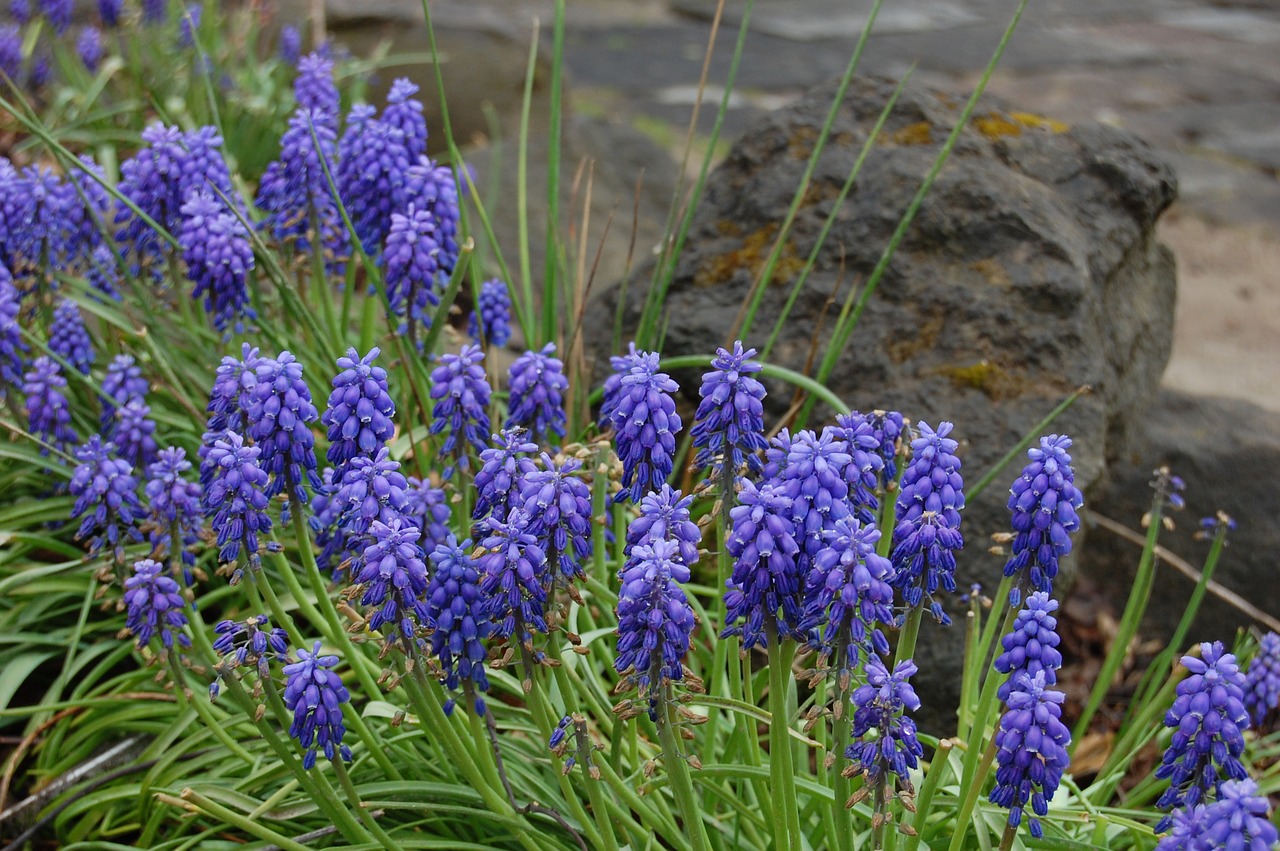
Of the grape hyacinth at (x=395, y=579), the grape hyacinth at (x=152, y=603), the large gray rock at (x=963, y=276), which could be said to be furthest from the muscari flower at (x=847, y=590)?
the large gray rock at (x=963, y=276)

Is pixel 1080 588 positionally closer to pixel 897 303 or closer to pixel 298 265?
pixel 897 303

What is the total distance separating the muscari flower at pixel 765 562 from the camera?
6.20 ft

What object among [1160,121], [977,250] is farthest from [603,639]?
[1160,121]

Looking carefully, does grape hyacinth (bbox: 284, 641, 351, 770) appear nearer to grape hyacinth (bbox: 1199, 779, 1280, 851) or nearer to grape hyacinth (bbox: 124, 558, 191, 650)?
grape hyacinth (bbox: 124, 558, 191, 650)

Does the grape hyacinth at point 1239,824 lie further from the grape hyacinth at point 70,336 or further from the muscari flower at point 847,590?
the grape hyacinth at point 70,336

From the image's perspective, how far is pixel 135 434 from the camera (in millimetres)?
3199

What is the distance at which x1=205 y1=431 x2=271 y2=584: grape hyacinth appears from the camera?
232cm

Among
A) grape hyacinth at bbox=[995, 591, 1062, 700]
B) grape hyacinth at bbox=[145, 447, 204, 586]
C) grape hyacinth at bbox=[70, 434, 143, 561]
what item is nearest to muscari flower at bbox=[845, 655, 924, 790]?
grape hyacinth at bbox=[995, 591, 1062, 700]

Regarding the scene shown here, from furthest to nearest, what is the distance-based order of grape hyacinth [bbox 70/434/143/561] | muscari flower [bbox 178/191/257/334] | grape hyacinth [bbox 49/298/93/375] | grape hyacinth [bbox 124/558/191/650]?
1. grape hyacinth [bbox 49/298/93/375]
2. muscari flower [bbox 178/191/257/334]
3. grape hyacinth [bbox 70/434/143/561]
4. grape hyacinth [bbox 124/558/191/650]

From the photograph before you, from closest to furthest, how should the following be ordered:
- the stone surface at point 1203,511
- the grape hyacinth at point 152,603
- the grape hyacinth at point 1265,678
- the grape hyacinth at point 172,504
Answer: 1. the grape hyacinth at point 152,603
2. the grape hyacinth at point 172,504
3. the grape hyacinth at point 1265,678
4. the stone surface at point 1203,511

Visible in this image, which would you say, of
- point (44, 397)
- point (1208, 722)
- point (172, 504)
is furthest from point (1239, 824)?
point (44, 397)

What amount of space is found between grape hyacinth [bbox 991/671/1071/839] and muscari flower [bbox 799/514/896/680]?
10.0 inches

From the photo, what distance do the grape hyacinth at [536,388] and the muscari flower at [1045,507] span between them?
3.42ft

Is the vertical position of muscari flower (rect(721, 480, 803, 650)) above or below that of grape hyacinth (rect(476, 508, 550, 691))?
above
